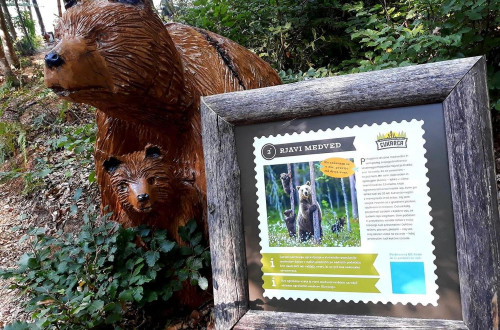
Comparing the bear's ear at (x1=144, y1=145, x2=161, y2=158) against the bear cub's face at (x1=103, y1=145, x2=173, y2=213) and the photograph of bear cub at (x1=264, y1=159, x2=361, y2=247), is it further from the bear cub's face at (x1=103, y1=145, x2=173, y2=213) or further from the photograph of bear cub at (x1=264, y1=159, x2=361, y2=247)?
the photograph of bear cub at (x1=264, y1=159, x2=361, y2=247)

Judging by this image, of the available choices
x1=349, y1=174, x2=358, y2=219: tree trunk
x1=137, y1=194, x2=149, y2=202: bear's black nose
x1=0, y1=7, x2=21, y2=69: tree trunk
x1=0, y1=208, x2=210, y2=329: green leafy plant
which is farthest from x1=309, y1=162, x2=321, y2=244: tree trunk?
x1=0, y1=7, x2=21, y2=69: tree trunk

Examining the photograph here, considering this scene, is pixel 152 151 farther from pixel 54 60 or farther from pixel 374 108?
pixel 374 108

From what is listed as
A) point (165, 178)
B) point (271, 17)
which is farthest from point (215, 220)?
point (271, 17)

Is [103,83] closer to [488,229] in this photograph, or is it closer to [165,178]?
[165,178]

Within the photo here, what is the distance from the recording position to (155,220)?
232 cm

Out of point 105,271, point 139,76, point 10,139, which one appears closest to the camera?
point 139,76

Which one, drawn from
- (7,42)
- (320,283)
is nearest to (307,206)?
(320,283)

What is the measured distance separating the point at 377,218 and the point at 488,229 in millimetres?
370

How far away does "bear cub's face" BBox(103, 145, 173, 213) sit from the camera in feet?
6.82

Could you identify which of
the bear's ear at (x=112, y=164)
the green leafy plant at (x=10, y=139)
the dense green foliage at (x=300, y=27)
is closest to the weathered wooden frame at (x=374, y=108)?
the bear's ear at (x=112, y=164)

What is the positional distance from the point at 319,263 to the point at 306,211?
0.69ft

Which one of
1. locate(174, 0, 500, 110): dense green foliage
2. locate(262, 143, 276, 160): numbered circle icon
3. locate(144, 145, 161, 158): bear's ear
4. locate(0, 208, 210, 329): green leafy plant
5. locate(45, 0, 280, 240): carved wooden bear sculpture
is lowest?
locate(0, 208, 210, 329): green leafy plant

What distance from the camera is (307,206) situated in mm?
1509

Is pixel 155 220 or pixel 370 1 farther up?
pixel 370 1
